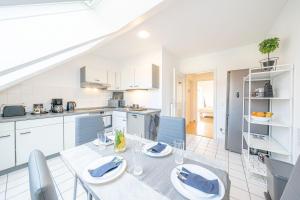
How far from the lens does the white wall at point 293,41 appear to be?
156cm

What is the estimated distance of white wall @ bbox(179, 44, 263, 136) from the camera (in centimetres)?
301

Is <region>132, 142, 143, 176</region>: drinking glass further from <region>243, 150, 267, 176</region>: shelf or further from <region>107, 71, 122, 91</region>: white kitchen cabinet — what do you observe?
<region>107, 71, 122, 91</region>: white kitchen cabinet

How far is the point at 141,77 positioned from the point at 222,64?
2.17 metres

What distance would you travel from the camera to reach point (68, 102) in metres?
3.08

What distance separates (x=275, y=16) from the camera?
203 centimetres

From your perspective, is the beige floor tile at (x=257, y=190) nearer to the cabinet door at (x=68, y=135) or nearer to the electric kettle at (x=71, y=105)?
the cabinet door at (x=68, y=135)

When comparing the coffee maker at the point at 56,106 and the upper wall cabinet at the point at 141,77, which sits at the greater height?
the upper wall cabinet at the point at 141,77

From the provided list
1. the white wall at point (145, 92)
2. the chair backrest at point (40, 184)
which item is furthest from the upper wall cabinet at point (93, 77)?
the chair backrest at point (40, 184)

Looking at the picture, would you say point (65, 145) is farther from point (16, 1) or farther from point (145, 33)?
point (145, 33)

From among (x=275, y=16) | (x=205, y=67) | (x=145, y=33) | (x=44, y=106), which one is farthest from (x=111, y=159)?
(x=205, y=67)

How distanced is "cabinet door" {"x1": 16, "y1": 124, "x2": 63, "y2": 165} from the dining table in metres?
1.61

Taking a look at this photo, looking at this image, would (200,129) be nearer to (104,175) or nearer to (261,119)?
(261,119)

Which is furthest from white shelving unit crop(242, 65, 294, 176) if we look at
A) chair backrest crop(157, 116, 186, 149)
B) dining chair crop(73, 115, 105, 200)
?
dining chair crop(73, 115, 105, 200)

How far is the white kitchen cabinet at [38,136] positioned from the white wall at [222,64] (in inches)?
→ 145
